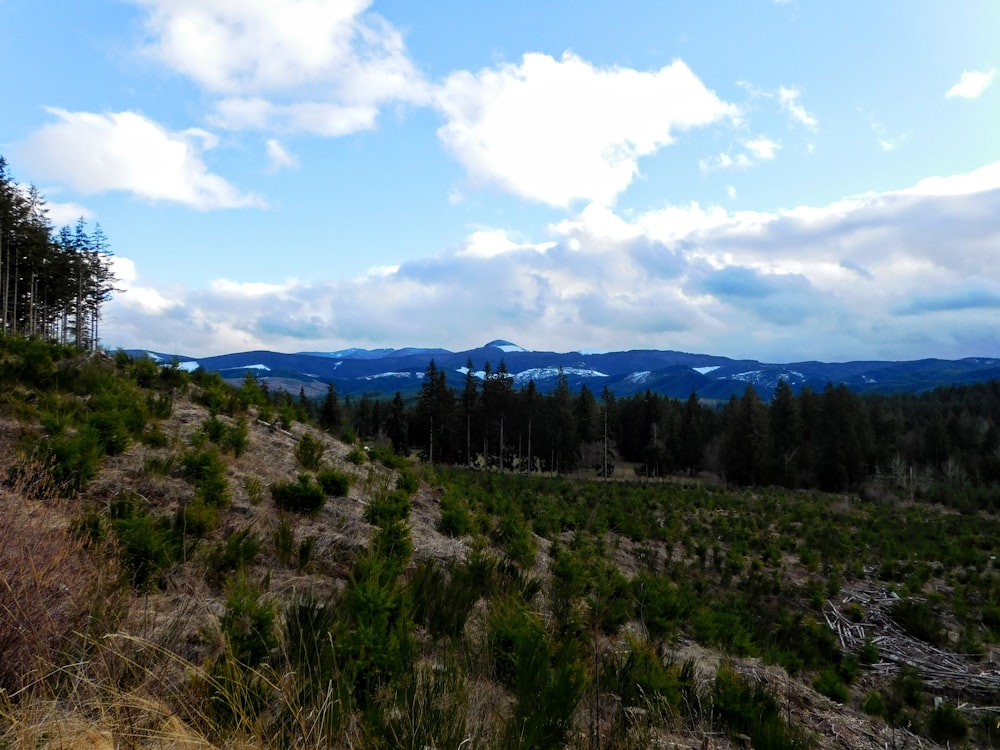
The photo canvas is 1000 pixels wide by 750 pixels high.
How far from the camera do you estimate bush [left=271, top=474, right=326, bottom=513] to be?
7215mm

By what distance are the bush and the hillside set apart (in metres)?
0.04

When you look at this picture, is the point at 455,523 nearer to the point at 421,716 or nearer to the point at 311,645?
the point at 311,645

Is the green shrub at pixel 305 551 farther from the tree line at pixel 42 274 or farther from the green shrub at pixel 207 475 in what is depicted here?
the tree line at pixel 42 274

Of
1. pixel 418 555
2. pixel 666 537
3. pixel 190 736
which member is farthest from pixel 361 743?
pixel 666 537

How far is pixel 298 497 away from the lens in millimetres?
7262

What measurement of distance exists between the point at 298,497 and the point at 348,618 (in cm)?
367

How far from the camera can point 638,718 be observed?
3.78 metres

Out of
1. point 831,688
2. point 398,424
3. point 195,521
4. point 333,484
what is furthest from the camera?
point 398,424

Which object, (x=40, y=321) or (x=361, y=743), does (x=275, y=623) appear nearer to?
(x=361, y=743)

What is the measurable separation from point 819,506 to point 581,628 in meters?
26.8

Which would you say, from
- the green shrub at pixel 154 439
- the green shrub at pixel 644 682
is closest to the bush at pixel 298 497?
the green shrub at pixel 154 439

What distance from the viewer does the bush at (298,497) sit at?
23.7ft

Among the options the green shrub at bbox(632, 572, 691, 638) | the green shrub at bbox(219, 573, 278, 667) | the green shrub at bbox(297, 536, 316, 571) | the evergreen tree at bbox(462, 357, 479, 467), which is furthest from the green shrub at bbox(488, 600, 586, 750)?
the evergreen tree at bbox(462, 357, 479, 467)

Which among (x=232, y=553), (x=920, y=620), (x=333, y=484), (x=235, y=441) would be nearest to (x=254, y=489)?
(x=333, y=484)
